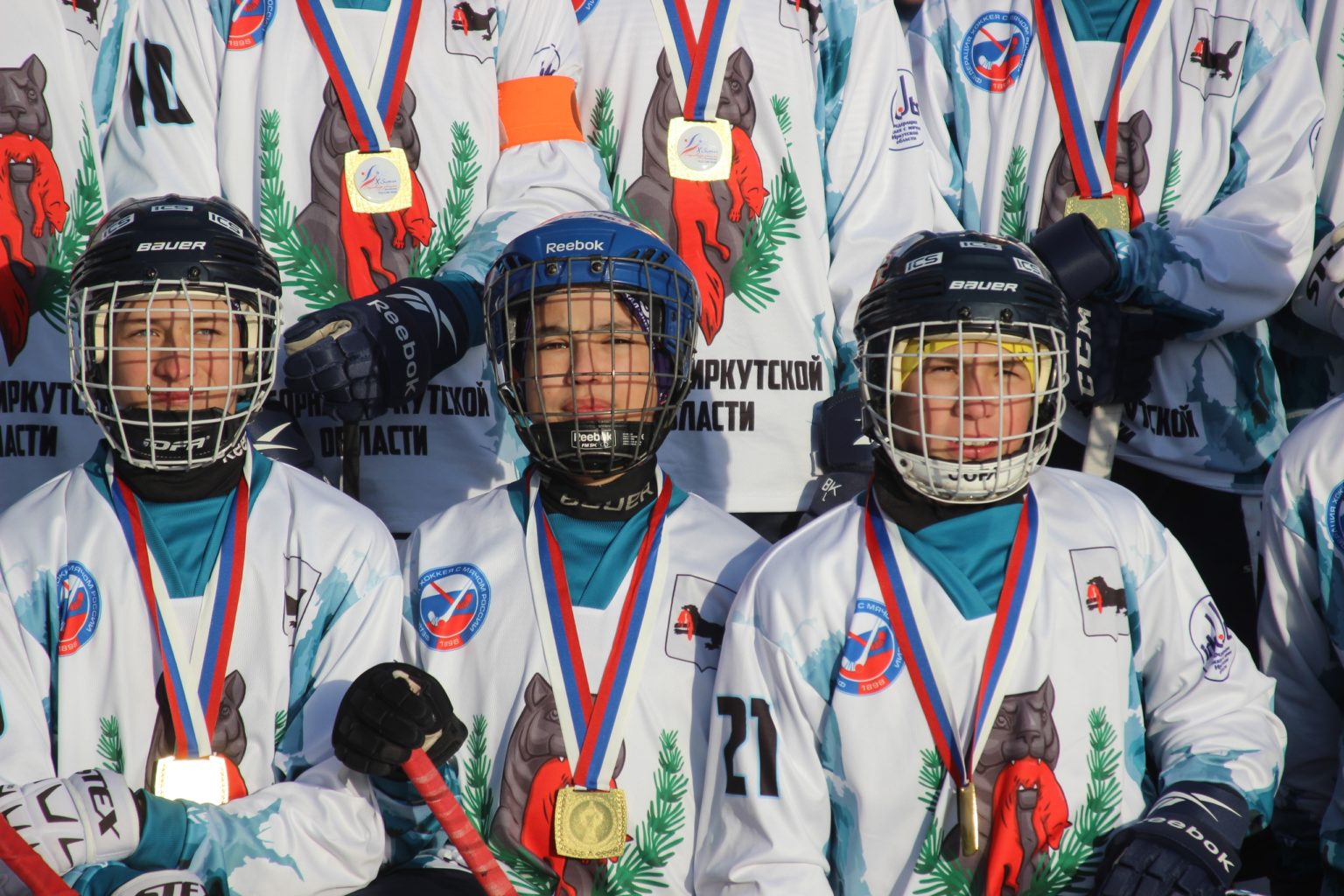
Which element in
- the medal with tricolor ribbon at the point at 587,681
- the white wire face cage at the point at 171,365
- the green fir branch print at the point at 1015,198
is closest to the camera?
the medal with tricolor ribbon at the point at 587,681

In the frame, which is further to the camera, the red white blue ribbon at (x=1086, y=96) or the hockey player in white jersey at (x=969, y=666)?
the red white blue ribbon at (x=1086, y=96)

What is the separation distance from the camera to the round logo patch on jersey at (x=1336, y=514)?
3.46m

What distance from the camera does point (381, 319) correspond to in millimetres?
3486

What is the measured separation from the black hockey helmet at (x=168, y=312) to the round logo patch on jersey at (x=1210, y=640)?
1967mm

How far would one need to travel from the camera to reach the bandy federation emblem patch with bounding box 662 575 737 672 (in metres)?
3.26

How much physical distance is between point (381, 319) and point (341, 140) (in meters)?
0.75

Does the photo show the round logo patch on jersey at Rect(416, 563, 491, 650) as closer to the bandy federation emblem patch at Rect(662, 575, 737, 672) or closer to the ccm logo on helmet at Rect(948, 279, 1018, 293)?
the bandy federation emblem patch at Rect(662, 575, 737, 672)

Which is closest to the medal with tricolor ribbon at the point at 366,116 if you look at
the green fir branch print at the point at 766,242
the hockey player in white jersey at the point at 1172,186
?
the green fir branch print at the point at 766,242

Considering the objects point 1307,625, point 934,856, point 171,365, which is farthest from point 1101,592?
point 171,365

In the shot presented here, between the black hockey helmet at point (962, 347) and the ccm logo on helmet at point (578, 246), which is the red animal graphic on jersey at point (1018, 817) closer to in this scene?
the black hockey helmet at point (962, 347)

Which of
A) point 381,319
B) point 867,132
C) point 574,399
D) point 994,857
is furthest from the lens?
point 867,132

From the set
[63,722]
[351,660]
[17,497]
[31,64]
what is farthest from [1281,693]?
[31,64]

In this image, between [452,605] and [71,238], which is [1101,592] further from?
[71,238]

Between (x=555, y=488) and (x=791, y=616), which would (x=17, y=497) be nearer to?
(x=555, y=488)
